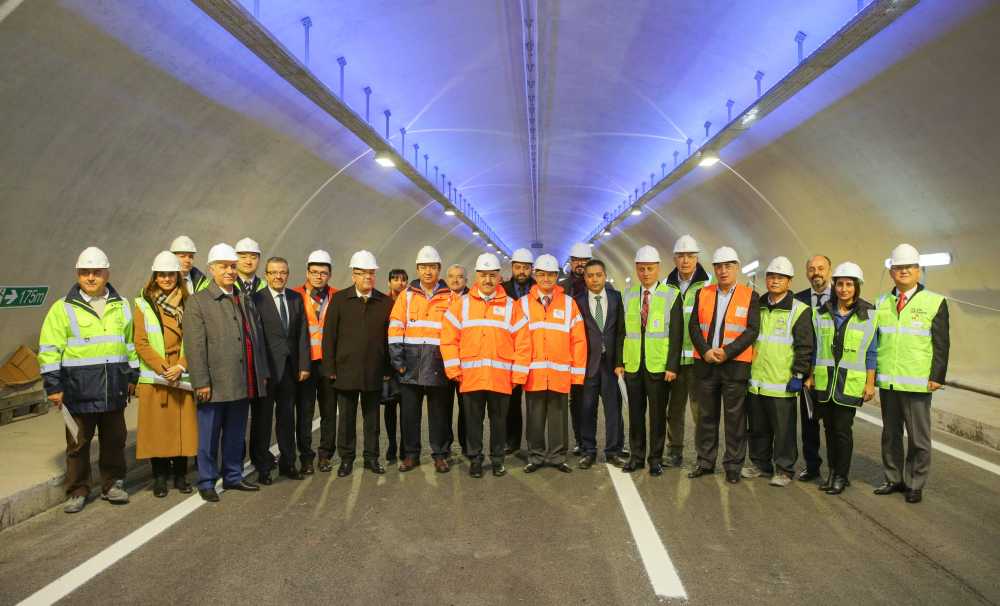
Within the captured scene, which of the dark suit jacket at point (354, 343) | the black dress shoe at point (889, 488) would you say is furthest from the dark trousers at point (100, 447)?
the black dress shoe at point (889, 488)

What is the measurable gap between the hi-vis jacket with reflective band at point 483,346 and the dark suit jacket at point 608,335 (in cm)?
61

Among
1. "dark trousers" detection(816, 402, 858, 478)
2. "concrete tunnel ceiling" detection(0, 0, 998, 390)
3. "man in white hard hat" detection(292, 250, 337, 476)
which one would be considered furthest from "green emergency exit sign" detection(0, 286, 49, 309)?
"dark trousers" detection(816, 402, 858, 478)

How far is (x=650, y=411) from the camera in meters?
6.73

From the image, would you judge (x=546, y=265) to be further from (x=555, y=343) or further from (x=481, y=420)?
(x=481, y=420)

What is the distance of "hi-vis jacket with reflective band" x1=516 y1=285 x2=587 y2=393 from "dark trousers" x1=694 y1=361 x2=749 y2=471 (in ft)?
3.51

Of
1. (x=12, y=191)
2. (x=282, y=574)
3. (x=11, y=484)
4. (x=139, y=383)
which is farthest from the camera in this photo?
(x=12, y=191)

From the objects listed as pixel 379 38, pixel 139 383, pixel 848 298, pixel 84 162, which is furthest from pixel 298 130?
pixel 848 298

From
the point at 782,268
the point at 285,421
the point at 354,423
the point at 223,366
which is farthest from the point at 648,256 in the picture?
the point at 223,366

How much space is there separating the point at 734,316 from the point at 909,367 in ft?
4.57

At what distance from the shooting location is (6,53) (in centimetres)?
606

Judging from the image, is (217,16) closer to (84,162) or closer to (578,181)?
(84,162)

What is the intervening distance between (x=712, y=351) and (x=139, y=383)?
186 inches

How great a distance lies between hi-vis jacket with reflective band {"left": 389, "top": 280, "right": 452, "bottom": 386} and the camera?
6.58 m

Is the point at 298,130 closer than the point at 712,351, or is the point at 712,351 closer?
the point at 712,351
